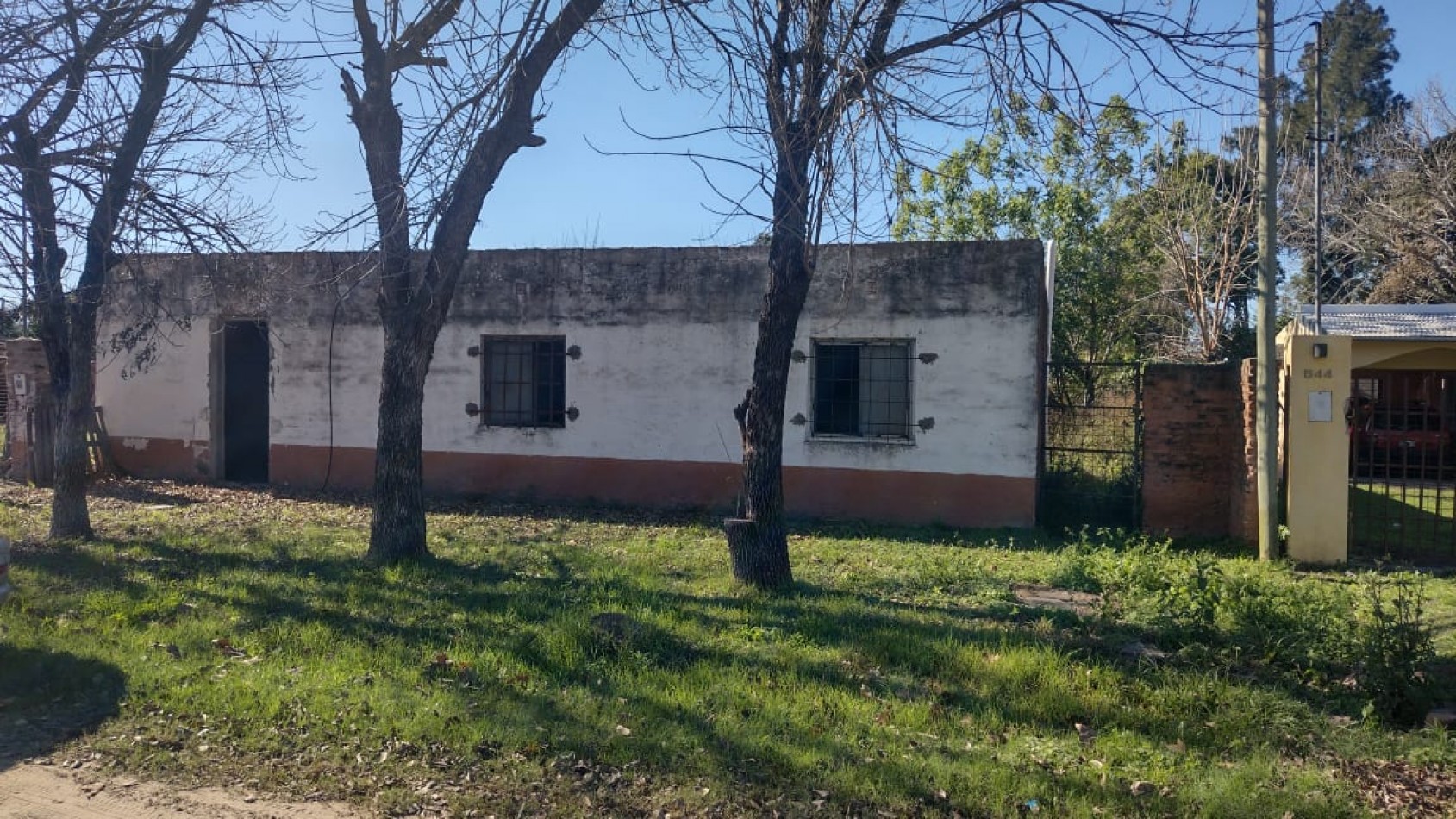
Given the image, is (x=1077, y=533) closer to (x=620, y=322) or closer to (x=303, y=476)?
(x=620, y=322)

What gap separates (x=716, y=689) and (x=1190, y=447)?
25.9ft

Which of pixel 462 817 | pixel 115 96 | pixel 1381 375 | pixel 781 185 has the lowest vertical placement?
pixel 462 817

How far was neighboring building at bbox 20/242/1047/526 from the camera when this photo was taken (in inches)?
473

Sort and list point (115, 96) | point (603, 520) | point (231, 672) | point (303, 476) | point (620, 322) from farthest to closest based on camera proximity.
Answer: point (303, 476)
point (620, 322)
point (603, 520)
point (115, 96)
point (231, 672)

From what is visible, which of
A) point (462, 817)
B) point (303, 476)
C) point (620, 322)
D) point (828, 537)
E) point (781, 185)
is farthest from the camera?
point (303, 476)

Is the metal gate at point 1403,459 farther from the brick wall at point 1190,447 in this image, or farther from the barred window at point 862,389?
the barred window at point 862,389

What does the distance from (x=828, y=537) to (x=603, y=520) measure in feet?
9.36

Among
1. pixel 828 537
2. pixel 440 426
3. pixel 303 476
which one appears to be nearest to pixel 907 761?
pixel 828 537

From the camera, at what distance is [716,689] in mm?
5477

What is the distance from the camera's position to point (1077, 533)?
11586 millimetres

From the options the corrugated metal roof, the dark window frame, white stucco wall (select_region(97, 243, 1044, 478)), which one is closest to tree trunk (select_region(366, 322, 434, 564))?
white stucco wall (select_region(97, 243, 1044, 478))

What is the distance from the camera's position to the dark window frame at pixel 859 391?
12.5m

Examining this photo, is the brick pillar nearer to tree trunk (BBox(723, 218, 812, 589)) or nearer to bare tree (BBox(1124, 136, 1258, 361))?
tree trunk (BBox(723, 218, 812, 589))

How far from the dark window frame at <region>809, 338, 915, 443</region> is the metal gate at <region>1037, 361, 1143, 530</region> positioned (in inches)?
70.0
